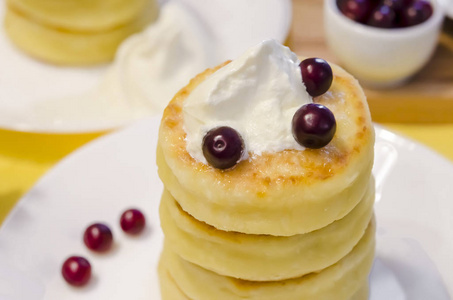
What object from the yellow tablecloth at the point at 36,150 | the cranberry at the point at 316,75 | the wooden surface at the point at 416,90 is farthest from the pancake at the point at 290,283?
the wooden surface at the point at 416,90

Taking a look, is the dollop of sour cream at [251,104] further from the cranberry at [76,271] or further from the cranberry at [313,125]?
the cranberry at [76,271]

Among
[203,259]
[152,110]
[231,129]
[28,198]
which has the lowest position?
[152,110]

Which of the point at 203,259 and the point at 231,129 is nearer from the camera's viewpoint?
the point at 231,129

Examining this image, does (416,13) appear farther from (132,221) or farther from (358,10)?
(132,221)

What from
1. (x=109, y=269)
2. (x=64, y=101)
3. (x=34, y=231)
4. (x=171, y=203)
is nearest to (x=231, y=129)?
(x=171, y=203)

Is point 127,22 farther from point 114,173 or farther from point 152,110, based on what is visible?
point 114,173

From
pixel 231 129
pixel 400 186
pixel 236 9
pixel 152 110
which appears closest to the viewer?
pixel 231 129

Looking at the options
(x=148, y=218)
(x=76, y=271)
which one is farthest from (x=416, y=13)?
(x=76, y=271)

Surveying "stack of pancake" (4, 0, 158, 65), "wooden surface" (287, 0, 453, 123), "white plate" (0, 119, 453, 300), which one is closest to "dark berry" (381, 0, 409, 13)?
"wooden surface" (287, 0, 453, 123)
